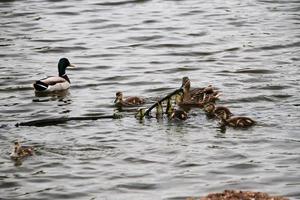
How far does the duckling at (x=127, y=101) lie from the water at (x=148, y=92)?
19 centimetres

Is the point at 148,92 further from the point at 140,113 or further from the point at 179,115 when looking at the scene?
the point at 179,115

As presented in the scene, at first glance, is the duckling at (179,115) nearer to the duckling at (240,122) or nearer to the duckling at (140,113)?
the duckling at (140,113)

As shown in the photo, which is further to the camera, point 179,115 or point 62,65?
point 62,65

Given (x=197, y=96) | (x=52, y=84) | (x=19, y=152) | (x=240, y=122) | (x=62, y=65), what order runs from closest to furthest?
(x=19, y=152) < (x=240, y=122) < (x=197, y=96) < (x=52, y=84) < (x=62, y=65)

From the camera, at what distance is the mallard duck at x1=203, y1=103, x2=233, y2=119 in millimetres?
13730

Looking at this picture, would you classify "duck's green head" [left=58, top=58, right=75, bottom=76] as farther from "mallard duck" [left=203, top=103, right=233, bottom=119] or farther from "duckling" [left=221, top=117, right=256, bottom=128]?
"duckling" [left=221, top=117, right=256, bottom=128]

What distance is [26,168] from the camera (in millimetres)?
11781

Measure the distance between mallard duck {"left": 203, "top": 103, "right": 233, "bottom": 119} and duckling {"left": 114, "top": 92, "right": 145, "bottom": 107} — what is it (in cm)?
147

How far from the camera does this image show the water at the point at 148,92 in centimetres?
1130

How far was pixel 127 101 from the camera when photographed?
49.5 ft

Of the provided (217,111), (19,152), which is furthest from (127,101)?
(19,152)

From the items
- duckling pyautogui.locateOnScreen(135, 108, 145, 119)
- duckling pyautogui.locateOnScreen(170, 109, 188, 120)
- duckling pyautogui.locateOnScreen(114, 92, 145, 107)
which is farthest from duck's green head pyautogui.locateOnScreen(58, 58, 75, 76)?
duckling pyautogui.locateOnScreen(170, 109, 188, 120)

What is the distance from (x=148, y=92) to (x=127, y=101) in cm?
144

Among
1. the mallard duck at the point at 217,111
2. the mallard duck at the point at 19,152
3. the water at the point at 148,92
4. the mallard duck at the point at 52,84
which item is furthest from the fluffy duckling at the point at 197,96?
the mallard duck at the point at 19,152
